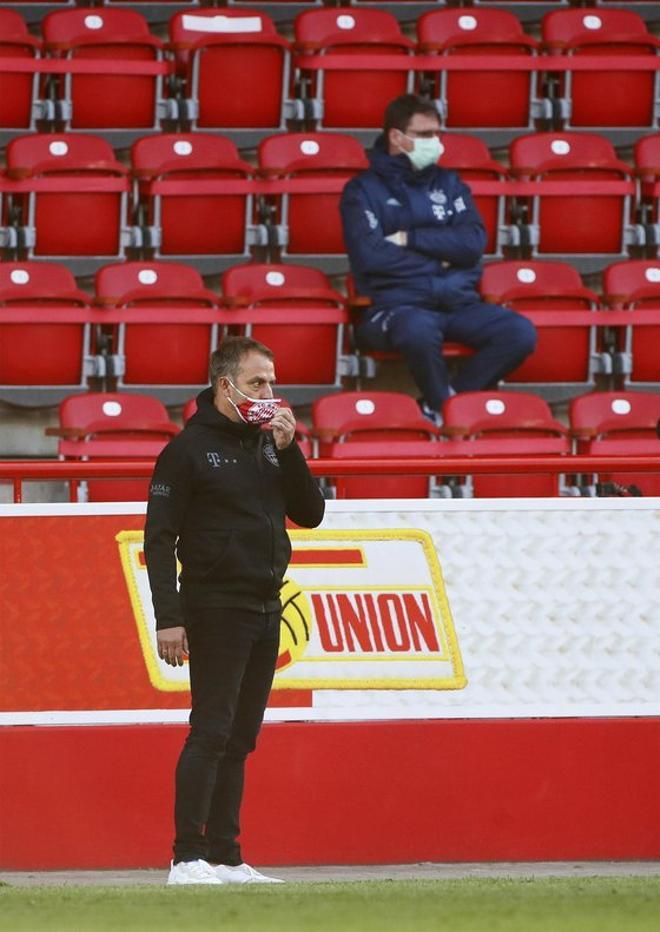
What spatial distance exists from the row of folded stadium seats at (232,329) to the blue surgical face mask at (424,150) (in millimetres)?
670

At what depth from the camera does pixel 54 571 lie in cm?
568

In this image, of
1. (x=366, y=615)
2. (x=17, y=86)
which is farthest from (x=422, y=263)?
(x=17, y=86)

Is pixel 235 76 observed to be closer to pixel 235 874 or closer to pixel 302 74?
pixel 302 74

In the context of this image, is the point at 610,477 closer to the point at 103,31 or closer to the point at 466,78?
the point at 466,78

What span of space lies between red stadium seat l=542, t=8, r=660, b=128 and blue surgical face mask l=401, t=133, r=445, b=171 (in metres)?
2.09

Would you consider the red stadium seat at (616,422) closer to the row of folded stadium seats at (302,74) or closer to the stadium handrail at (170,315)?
the stadium handrail at (170,315)

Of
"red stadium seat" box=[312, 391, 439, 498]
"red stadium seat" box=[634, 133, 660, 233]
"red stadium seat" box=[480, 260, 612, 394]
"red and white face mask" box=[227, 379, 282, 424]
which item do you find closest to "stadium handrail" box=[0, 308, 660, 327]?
"red stadium seat" box=[480, 260, 612, 394]

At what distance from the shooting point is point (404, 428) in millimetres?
7227

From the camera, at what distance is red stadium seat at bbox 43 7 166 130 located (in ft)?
31.9

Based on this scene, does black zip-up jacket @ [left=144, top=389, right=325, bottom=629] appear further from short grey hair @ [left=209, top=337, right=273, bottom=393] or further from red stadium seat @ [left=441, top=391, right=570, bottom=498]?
red stadium seat @ [left=441, top=391, right=570, bottom=498]

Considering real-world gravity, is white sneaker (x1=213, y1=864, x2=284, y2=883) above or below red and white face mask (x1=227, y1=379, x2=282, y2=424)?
below

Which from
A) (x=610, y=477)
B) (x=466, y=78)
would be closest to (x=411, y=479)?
(x=610, y=477)

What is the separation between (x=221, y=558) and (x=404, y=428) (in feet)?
8.71

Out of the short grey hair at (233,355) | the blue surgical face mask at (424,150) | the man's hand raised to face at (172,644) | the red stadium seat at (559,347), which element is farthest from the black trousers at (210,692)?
the blue surgical face mask at (424,150)
